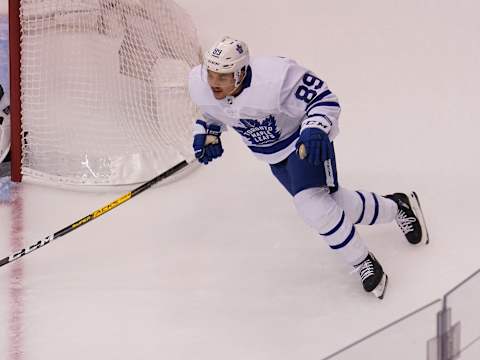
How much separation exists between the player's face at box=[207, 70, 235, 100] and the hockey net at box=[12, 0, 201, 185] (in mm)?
968

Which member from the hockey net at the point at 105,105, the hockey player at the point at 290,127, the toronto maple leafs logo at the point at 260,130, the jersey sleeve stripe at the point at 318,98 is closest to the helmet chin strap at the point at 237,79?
the hockey player at the point at 290,127

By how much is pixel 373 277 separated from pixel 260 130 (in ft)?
1.82

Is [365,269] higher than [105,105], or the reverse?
[365,269]

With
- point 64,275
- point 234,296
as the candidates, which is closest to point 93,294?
point 64,275

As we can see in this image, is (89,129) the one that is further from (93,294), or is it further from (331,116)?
(331,116)

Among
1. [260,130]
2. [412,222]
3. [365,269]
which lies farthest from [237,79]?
[412,222]

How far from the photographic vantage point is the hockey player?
2988 mm

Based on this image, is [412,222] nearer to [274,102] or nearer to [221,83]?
[274,102]

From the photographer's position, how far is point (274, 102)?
3059 mm

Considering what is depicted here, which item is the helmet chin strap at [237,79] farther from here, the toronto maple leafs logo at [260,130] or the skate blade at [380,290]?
the skate blade at [380,290]

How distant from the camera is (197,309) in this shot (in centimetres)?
321

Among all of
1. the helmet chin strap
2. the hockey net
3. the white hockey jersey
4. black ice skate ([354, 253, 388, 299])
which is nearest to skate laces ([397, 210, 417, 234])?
black ice skate ([354, 253, 388, 299])

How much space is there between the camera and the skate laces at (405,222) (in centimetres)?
342

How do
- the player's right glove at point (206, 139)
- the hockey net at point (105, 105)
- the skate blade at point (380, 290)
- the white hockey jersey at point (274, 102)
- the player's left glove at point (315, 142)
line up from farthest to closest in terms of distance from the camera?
the hockey net at point (105, 105) → the player's right glove at point (206, 139) → the skate blade at point (380, 290) → the white hockey jersey at point (274, 102) → the player's left glove at point (315, 142)
